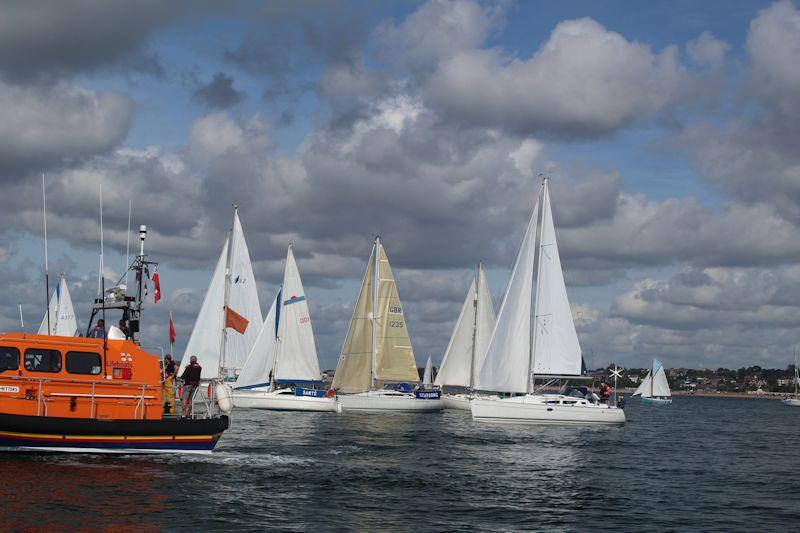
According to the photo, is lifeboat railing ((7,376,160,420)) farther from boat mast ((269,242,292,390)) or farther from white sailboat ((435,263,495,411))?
white sailboat ((435,263,495,411))

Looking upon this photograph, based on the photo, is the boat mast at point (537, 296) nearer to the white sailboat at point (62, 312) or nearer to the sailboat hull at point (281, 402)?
the sailboat hull at point (281, 402)

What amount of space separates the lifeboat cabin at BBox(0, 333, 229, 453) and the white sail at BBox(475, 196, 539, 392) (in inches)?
1187

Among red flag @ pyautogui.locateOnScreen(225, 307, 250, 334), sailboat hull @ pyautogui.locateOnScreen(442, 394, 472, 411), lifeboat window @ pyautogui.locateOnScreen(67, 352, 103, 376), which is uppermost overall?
red flag @ pyautogui.locateOnScreen(225, 307, 250, 334)

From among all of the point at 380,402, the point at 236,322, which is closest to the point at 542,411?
the point at 380,402

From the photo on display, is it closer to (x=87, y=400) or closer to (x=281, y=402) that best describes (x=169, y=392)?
(x=87, y=400)

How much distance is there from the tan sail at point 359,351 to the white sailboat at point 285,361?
216 centimetres

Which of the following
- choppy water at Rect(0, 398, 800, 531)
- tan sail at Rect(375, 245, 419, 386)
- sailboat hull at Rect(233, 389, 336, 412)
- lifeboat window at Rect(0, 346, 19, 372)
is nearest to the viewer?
choppy water at Rect(0, 398, 800, 531)

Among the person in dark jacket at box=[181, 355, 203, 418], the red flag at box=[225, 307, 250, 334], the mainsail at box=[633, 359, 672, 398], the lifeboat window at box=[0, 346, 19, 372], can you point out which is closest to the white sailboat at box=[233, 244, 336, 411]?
the red flag at box=[225, 307, 250, 334]

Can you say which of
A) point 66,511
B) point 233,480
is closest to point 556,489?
point 233,480

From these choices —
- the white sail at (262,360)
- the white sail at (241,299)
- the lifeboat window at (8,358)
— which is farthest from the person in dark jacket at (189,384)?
the white sail at (262,360)

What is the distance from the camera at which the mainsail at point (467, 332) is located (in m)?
82.3

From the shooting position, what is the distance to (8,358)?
29.3 metres

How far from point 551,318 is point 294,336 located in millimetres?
22592

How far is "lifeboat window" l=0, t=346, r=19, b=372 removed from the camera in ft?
96.2
